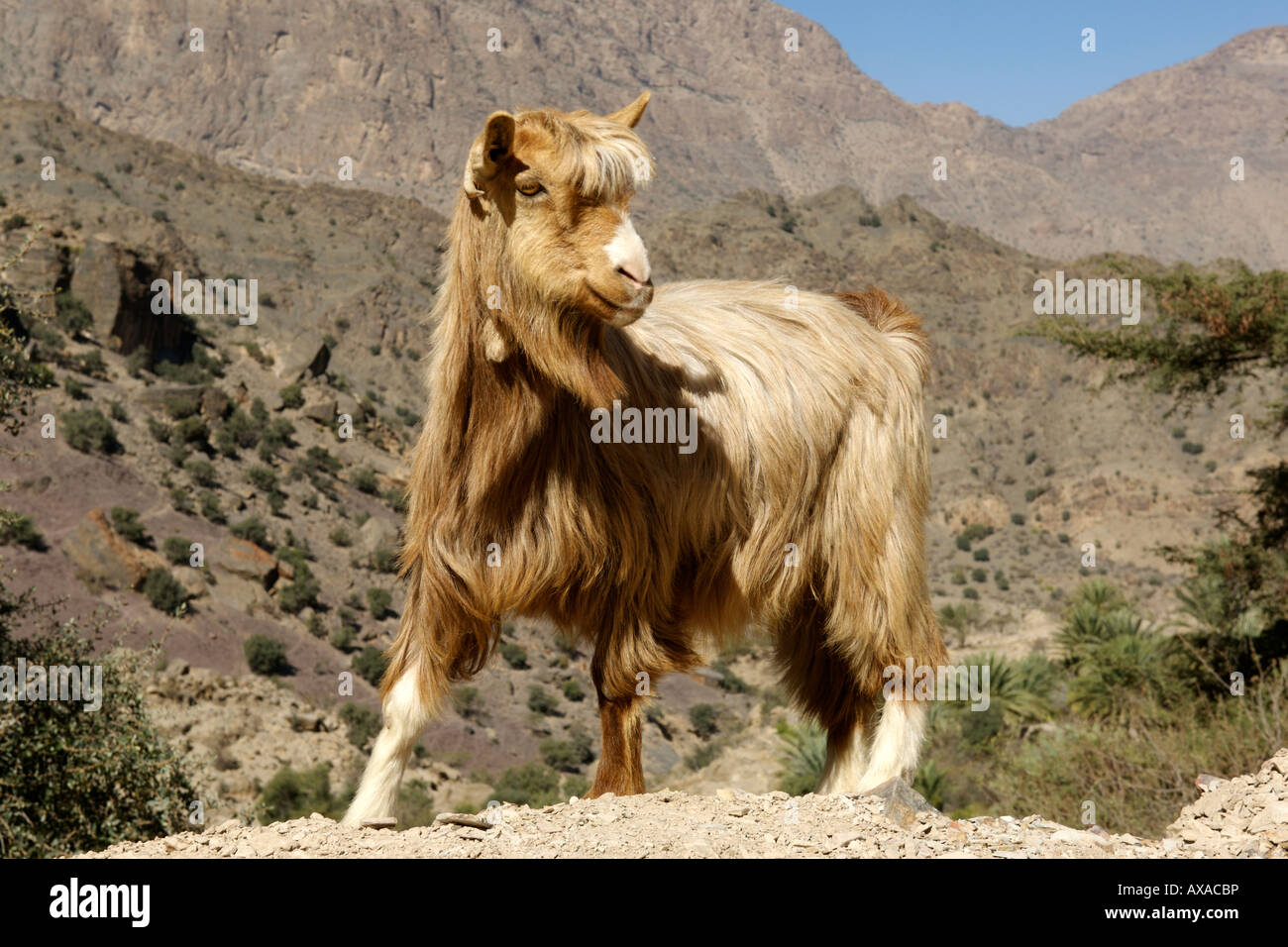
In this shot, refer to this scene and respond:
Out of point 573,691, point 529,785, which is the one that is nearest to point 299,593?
point 573,691

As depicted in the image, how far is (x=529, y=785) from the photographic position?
105 ft

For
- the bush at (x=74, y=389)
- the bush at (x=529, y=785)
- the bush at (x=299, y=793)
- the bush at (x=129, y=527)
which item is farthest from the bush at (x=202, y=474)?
the bush at (x=529, y=785)

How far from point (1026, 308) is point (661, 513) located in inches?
3431

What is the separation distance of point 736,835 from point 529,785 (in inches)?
1115

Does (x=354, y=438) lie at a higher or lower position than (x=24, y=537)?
higher

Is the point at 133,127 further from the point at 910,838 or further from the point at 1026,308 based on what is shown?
the point at 910,838

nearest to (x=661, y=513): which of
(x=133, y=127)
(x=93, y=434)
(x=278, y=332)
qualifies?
(x=93, y=434)

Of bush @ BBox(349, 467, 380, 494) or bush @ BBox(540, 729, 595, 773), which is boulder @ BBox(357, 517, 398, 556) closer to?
bush @ BBox(349, 467, 380, 494)

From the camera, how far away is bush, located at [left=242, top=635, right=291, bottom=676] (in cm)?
3497

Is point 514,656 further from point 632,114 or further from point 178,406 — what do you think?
point 632,114

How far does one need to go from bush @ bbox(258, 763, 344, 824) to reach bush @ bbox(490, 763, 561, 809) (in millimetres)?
4298

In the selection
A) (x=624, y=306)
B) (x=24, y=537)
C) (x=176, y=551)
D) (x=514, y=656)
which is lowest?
(x=514, y=656)

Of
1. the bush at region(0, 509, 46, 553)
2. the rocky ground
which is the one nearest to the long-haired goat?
the rocky ground

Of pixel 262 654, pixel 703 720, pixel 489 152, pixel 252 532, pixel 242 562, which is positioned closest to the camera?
pixel 489 152
